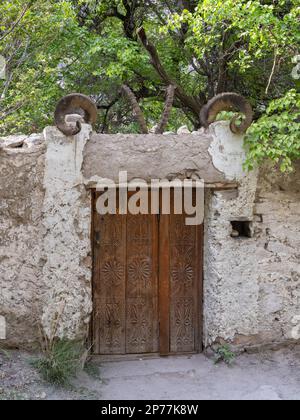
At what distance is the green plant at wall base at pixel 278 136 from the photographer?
13.6 feet

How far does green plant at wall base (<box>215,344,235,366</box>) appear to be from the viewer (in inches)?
180

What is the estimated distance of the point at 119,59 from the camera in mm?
7453

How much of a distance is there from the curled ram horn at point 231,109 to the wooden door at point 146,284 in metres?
1.04

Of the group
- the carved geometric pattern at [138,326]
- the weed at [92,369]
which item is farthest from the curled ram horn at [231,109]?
the weed at [92,369]

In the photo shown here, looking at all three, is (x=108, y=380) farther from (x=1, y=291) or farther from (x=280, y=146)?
(x=280, y=146)

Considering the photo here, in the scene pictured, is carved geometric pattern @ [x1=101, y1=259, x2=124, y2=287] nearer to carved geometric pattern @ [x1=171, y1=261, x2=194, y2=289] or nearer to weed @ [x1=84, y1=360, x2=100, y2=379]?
carved geometric pattern @ [x1=171, y1=261, x2=194, y2=289]

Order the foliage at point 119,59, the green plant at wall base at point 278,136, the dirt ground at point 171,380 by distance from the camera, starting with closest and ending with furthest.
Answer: the dirt ground at point 171,380 → the green plant at wall base at point 278,136 → the foliage at point 119,59

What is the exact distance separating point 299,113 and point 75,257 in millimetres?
2438

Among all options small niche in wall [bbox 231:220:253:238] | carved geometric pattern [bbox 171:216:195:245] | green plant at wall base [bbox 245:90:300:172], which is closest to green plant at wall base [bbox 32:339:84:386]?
carved geometric pattern [bbox 171:216:195:245]


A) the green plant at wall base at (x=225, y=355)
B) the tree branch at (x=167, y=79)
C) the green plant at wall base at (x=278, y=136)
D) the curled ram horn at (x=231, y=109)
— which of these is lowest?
the green plant at wall base at (x=225, y=355)

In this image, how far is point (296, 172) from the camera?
185 inches

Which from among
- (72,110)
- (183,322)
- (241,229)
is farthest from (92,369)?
(72,110)

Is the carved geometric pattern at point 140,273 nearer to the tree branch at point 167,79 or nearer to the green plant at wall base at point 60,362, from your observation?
the green plant at wall base at point 60,362

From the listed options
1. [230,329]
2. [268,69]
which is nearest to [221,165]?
[230,329]
